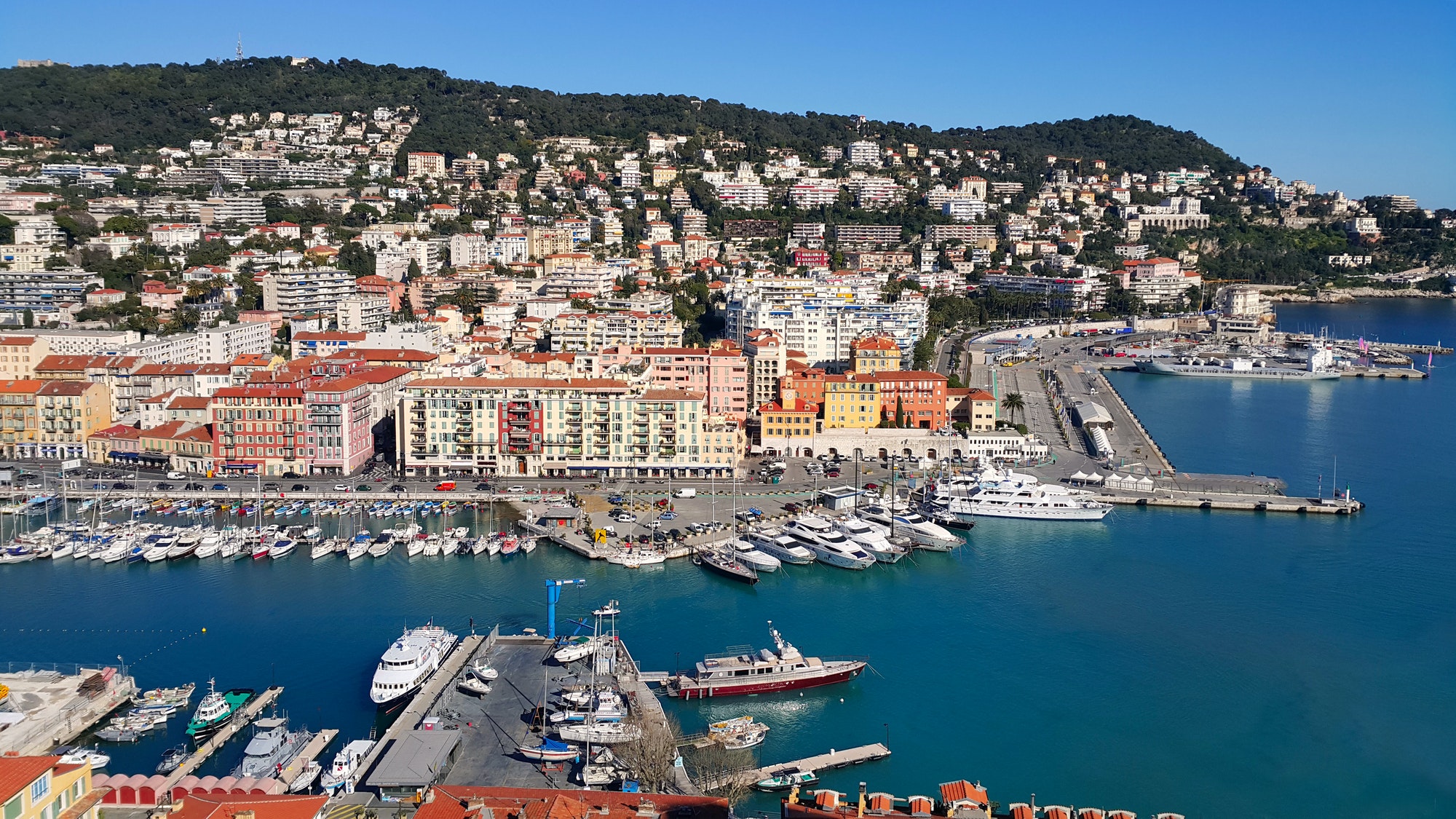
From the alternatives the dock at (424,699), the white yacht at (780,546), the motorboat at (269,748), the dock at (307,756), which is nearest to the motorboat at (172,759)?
the motorboat at (269,748)

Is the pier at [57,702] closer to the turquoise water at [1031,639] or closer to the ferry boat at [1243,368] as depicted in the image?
the turquoise water at [1031,639]

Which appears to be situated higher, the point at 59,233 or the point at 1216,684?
the point at 59,233

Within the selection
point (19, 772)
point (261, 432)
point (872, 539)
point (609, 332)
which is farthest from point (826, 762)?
point (609, 332)

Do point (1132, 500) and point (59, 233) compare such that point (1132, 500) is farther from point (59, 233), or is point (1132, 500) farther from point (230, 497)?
point (59, 233)

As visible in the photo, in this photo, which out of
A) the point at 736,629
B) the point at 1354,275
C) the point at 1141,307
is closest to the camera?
the point at 736,629

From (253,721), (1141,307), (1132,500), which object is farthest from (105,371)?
(1141,307)

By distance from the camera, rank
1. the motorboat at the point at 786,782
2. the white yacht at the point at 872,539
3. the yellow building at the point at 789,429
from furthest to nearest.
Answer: the yellow building at the point at 789,429
the white yacht at the point at 872,539
the motorboat at the point at 786,782

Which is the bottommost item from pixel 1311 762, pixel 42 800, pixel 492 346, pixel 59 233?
pixel 1311 762
